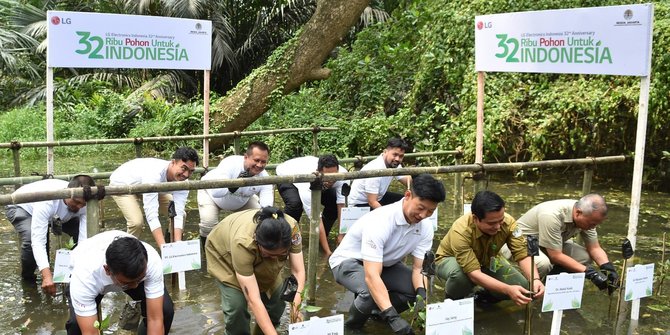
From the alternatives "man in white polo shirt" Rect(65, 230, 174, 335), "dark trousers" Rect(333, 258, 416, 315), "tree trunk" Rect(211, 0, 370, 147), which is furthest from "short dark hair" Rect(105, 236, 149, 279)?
"tree trunk" Rect(211, 0, 370, 147)

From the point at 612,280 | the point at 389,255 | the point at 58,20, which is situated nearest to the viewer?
the point at 389,255

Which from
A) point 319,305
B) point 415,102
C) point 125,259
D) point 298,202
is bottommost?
point 319,305

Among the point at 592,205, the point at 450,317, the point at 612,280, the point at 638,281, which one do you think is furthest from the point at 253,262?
the point at 612,280

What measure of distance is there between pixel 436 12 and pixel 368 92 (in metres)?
1.98

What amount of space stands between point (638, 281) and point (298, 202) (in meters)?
3.13

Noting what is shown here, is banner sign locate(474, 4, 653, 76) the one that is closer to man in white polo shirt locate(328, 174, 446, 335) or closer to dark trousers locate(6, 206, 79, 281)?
man in white polo shirt locate(328, 174, 446, 335)

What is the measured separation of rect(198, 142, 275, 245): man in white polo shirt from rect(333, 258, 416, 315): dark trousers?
1432mm

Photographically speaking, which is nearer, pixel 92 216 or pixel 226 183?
pixel 92 216

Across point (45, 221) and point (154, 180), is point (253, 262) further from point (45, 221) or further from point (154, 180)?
point (154, 180)

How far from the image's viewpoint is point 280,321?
4.57 metres

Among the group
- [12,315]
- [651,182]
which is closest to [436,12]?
[651,182]

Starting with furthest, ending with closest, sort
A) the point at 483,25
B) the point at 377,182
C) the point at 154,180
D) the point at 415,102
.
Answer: the point at 415,102, the point at 377,182, the point at 483,25, the point at 154,180

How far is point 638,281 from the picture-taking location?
4.22m

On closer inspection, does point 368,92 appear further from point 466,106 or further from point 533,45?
point 533,45
